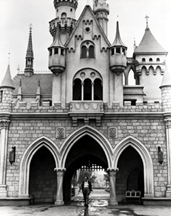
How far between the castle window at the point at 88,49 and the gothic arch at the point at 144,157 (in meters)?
9.47

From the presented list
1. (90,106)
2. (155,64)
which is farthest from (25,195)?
(155,64)

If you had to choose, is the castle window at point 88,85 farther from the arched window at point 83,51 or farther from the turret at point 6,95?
the turret at point 6,95

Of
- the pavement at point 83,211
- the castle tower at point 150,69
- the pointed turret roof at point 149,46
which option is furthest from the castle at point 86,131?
the pointed turret roof at point 149,46

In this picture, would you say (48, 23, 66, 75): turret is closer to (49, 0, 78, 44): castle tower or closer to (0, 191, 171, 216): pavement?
(0, 191, 171, 216): pavement

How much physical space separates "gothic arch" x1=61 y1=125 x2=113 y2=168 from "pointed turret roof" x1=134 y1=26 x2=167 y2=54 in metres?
16.4

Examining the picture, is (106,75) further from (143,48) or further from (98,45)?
(143,48)

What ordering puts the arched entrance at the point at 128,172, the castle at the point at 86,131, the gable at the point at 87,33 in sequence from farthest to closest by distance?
1. the gable at the point at 87,33
2. the arched entrance at the point at 128,172
3. the castle at the point at 86,131

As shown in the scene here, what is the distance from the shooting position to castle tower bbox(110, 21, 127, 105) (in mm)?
30359

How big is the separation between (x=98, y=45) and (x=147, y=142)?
1057 cm

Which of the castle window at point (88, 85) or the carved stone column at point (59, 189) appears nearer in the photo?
the carved stone column at point (59, 189)

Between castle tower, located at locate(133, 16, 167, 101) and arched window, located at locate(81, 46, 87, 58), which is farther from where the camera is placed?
castle tower, located at locate(133, 16, 167, 101)

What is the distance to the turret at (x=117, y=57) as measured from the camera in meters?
30.3

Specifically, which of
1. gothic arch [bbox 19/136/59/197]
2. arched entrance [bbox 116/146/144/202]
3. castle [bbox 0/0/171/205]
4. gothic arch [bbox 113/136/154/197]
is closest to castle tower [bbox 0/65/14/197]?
castle [bbox 0/0/171/205]

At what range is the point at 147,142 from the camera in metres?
26.0
